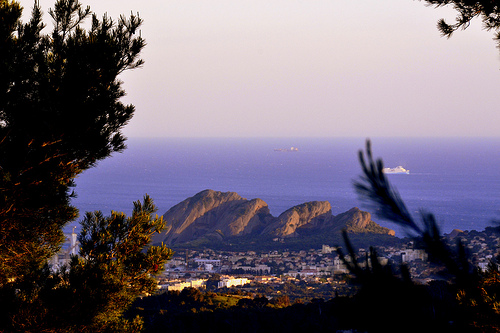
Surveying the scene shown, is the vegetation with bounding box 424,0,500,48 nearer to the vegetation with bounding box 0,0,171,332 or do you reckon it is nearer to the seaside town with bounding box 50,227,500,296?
the vegetation with bounding box 0,0,171,332

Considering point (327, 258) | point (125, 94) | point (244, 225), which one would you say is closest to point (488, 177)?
point (244, 225)

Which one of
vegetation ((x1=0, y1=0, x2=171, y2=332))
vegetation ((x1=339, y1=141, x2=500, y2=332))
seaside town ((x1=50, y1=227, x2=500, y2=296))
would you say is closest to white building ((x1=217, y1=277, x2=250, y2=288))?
seaside town ((x1=50, y1=227, x2=500, y2=296))

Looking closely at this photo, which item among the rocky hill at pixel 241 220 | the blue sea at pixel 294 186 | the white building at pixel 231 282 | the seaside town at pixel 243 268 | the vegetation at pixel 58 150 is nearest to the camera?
the vegetation at pixel 58 150

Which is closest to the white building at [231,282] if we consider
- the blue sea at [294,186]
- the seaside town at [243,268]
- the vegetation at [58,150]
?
the seaside town at [243,268]

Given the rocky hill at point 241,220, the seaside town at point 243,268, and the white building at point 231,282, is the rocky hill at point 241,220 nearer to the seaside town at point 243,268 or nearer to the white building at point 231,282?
the seaside town at point 243,268

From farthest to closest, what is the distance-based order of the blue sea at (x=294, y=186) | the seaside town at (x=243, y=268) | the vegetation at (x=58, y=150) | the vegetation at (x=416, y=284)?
the blue sea at (x=294, y=186) < the seaside town at (x=243, y=268) < the vegetation at (x=58, y=150) < the vegetation at (x=416, y=284)

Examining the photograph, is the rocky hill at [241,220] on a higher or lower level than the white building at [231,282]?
higher

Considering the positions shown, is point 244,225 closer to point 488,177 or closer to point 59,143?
point 59,143
